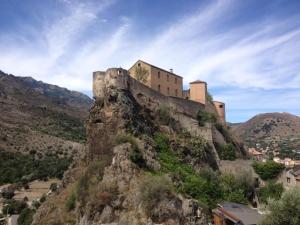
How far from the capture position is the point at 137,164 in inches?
1266

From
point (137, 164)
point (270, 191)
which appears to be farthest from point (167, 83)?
point (270, 191)

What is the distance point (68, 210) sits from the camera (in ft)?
115

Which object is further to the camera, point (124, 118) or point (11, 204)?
point (11, 204)

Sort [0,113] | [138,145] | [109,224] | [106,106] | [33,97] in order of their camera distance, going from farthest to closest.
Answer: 1. [33,97]
2. [0,113]
3. [106,106]
4. [138,145]
5. [109,224]

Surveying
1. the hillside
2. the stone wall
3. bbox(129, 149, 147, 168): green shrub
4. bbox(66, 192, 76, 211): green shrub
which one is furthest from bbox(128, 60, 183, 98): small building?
the hillside

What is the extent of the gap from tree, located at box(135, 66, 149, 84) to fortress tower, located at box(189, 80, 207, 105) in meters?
8.19

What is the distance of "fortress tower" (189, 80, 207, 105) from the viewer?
48188 mm

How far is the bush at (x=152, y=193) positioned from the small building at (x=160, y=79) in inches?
587

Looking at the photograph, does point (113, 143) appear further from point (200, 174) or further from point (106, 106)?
point (200, 174)

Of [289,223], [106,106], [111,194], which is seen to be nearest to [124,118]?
[106,106]

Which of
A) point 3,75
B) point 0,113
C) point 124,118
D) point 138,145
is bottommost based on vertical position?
point 138,145

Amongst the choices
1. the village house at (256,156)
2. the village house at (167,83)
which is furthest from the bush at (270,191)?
the village house at (167,83)

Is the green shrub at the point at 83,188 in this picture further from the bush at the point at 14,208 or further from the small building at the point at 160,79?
the bush at the point at 14,208

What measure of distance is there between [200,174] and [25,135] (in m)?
69.5
